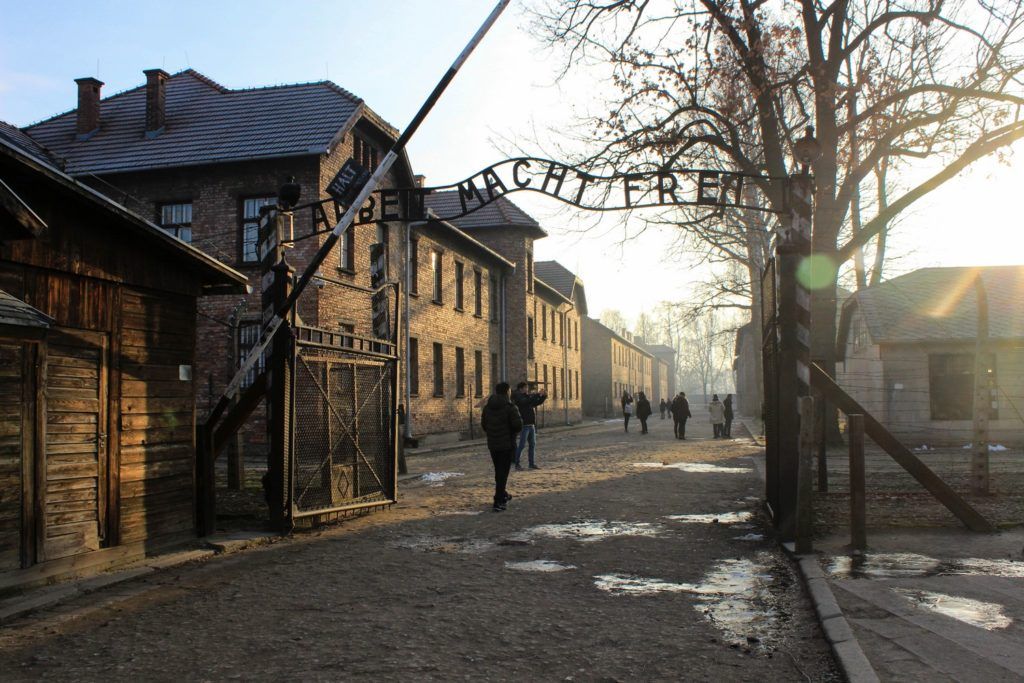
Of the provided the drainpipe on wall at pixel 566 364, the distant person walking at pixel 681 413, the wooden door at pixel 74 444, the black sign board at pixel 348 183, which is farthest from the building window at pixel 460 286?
the wooden door at pixel 74 444

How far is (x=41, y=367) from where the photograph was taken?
724cm

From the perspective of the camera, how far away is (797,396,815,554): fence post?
26.8ft

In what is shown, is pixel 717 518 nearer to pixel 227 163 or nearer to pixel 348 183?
pixel 348 183

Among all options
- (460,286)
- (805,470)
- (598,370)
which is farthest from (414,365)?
(598,370)

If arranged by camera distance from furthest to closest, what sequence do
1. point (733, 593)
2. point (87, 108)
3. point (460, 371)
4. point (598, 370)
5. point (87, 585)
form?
1. point (598, 370)
2. point (460, 371)
3. point (87, 108)
4. point (87, 585)
5. point (733, 593)

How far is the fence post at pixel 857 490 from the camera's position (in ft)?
27.2

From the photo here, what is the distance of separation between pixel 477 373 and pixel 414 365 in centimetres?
789

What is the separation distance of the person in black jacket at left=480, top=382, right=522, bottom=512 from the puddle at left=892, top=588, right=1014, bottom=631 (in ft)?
20.1

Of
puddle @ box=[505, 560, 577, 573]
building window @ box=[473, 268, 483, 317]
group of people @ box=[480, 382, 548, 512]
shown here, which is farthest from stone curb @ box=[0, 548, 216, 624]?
building window @ box=[473, 268, 483, 317]

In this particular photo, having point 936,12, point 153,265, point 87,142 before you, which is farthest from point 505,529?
point 87,142

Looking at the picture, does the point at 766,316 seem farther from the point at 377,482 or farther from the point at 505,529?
the point at 377,482

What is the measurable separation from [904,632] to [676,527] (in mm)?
4970

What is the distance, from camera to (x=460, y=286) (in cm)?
3347

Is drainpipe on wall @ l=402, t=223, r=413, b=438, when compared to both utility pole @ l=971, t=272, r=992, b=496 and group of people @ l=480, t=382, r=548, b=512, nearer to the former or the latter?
group of people @ l=480, t=382, r=548, b=512
